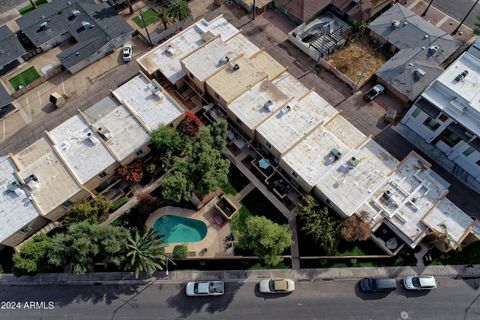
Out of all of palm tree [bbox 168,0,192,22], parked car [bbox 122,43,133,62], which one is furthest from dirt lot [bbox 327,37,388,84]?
parked car [bbox 122,43,133,62]

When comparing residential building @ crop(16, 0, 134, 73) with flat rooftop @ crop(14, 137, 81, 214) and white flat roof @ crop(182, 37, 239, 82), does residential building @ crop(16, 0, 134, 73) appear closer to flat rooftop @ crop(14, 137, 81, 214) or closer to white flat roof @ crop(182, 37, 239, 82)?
white flat roof @ crop(182, 37, 239, 82)

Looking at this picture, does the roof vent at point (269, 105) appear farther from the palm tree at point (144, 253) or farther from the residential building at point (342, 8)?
the residential building at point (342, 8)

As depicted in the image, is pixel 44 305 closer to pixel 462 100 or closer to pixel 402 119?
pixel 402 119

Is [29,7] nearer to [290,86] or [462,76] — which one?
[290,86]

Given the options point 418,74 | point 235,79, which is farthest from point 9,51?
point 418,74

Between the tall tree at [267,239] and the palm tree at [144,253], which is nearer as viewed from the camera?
the tall tree at [267,239]

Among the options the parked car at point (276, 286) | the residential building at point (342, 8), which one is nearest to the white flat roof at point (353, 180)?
the parked car at point (276, 286)
